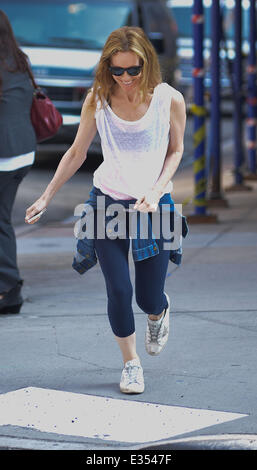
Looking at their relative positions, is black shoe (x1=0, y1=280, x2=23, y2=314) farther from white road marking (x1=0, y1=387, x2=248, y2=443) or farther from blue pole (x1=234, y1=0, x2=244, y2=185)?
blue pole (x1=234, y1=0, x2=244, y2=185)

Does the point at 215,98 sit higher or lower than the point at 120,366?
lower

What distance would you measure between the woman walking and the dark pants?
1.57 meters

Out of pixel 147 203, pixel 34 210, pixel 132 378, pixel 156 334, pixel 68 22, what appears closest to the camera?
pixel 147 203

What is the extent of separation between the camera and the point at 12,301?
6.81 meters

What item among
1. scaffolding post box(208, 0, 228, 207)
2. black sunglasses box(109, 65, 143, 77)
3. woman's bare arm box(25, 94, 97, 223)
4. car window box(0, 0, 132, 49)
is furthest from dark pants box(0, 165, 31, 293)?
car window box(0, 0, 132, 49)

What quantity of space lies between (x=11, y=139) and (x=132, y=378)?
2.02 meters

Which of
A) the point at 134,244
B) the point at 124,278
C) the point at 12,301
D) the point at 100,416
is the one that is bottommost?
the point at 12,301

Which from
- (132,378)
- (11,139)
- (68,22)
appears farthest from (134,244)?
(68,22)

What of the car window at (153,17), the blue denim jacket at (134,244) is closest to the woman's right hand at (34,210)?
the blue denim jacket at (134,244)

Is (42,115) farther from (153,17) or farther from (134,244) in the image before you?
(153,17)

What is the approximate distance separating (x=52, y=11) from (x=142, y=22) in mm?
1658

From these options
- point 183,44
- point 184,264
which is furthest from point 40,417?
point 183,44

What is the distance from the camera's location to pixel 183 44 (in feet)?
90.2
